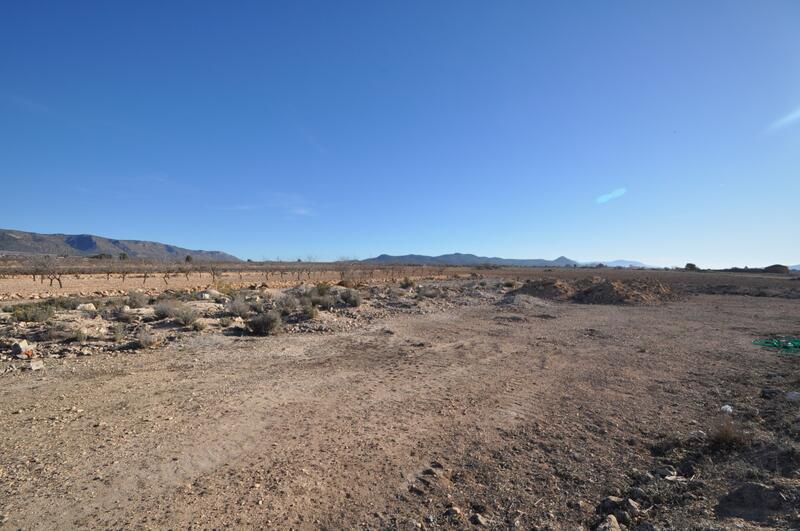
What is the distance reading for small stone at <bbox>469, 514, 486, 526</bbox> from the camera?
4.17 meters

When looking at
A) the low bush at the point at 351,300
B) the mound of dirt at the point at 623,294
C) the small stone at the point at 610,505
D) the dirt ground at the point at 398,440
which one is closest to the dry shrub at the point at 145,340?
the dirt ground at the point at 398,440

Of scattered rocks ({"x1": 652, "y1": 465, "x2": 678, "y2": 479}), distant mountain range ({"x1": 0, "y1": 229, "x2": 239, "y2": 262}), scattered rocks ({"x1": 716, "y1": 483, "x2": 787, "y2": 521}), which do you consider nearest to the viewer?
scattered rocks ({"x1": 716, "y1": 483, "x2": 787, "y2": 521})

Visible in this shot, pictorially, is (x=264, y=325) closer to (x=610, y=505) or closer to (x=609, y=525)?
(x=610, y=505)

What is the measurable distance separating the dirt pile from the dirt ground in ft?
51.3

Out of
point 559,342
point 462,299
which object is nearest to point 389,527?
point 559,342

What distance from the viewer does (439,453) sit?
571 cm

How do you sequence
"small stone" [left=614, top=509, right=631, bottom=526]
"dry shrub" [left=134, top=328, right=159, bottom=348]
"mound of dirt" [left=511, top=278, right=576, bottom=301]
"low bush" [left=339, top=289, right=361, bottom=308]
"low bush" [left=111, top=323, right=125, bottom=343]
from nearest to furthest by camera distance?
"small stone" [left=614, top=509, right=631, bottom=526] < "dry shrub" [left=134, top=328, right=159, bottom=348] < "low bush" [left=111, top=323, right=125, bottom=343] < "low bush" [left=339, top=289, right=361, bottom=308] < "mound of dirt" [left=511, top=278, right=576, bottom=301]

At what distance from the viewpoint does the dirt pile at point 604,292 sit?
2744 centimetres

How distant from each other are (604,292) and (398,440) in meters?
26.4

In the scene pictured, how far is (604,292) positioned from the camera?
28.6 meters

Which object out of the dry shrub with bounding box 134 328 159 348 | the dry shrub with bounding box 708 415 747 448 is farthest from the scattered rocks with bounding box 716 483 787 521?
the dry shrub with bounding box 134 328 159 348

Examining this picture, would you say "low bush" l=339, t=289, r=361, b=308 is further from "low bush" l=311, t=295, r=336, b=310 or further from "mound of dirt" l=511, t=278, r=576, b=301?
"mound of dirt" l=511, t=278, r=576, b=301

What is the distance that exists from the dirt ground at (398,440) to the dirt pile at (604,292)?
15.6 metres

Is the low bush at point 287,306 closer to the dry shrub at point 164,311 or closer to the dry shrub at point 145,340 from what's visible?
the dry shrub at point 164,311
